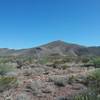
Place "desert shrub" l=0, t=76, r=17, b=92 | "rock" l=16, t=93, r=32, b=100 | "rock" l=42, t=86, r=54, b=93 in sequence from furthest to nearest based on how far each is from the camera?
"desert shrub" l=0, t=76, r=17, b=92 < "rock" l=42, t=86, r=54, b=93 < "rock" l=16, t=93, r=32, b=100

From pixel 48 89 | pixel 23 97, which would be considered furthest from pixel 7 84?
pixel 23 97

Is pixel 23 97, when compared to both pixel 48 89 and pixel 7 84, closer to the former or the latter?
pixel 48 89

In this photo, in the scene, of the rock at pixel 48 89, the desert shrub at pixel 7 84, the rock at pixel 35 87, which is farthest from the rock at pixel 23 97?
the desert shrub at pixel 7 84

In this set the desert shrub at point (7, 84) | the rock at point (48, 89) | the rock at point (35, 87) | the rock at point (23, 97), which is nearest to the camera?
the rock at point (23, 97)

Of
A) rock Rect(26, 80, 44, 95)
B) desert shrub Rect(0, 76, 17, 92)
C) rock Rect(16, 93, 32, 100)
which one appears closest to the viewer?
rock Rect(16, 93, 32, 100)

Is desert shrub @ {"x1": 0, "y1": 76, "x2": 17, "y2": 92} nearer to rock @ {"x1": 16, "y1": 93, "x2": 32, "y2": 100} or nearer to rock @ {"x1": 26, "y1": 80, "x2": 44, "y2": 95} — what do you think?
rock @ {"x1": 26, "y1": 80, "x2": 44, "y2": 95}

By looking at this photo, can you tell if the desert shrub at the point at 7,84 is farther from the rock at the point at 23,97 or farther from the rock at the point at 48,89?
the rock at the point at 48,89

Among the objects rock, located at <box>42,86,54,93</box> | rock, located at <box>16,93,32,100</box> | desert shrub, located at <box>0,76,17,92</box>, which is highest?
desert shrub, located at <box>0,76,17,92</box>

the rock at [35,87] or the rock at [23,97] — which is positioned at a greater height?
the rock at [35,87]

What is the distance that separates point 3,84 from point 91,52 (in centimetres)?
15808

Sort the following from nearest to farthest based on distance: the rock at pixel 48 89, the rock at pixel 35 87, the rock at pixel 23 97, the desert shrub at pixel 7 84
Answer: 1. the rock at pixel 23 97
2. the rock at pixel 35 87
3. the rock at pixel 48 89
4. the desert shrub at pixel 7 84

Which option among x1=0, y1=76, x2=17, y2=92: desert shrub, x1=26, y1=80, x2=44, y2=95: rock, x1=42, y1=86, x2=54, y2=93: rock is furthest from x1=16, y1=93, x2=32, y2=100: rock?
x1=0, y1=76, x2=17, y2=92: desert shrub

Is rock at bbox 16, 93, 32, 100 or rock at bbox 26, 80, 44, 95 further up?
rock at bbox 26, 80, 44, 95

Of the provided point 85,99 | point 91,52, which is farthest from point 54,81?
point 91,52
